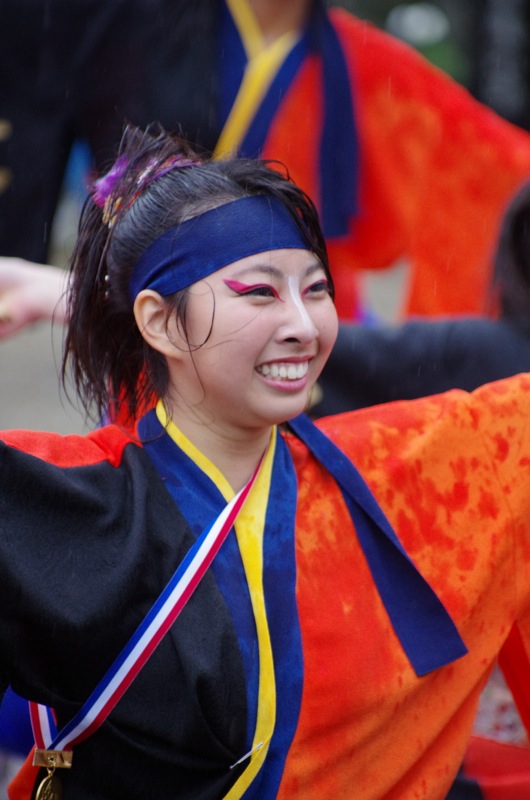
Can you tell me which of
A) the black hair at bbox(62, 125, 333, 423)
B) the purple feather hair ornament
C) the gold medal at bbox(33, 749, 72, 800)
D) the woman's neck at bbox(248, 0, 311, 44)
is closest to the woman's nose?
the black hair at bbox(62, 125, 333, 423)

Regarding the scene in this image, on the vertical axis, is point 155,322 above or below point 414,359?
above

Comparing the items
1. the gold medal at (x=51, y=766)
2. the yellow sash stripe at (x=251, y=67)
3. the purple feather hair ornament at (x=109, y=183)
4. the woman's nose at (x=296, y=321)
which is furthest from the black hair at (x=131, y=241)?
the yellow sash stripe at (x=251, y=67)

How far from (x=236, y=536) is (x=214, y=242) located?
0.39 m

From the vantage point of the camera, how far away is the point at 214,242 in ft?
5.44

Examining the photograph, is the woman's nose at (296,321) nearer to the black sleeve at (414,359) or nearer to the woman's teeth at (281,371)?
the woman's teeth at (281,371)

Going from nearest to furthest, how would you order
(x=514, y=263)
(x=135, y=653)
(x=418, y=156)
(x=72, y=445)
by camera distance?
(x=135, y=653), (x=72, y=445), (x=514, y=263), (x=418, y=156)

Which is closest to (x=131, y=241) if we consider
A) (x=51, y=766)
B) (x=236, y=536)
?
(x=236, y=536)

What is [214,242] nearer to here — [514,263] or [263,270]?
[263,270]

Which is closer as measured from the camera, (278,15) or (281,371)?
(281,371)

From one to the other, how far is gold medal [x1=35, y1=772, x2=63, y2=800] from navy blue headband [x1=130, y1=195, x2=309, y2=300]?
2.11 feet

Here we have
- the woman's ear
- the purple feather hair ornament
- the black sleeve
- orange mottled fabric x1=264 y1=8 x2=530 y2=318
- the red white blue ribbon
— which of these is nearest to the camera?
the red white blue ribbon

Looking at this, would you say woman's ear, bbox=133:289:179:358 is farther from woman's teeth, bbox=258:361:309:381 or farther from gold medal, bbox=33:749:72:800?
gold medal, bbox=33:749:72:800

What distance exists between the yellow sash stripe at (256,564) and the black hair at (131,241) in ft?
0.37

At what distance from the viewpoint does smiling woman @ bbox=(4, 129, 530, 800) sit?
1.59 metres
